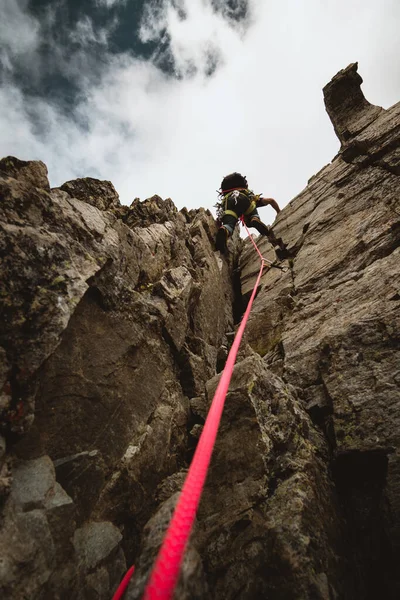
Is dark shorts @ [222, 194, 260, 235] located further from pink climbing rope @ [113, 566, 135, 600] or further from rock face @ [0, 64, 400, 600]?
pink climbing rope @ [113, 566, 135, 600]

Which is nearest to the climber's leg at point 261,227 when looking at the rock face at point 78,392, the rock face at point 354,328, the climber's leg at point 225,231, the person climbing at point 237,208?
the person climbing at point 237,208

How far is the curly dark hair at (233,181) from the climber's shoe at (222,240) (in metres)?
2.94

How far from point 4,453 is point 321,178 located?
48.4 feet

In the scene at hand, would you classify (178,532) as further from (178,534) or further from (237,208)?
(237,208)

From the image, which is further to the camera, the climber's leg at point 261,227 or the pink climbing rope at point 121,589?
the climber's leg at point 261,227

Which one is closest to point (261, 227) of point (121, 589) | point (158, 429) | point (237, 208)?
point (237, 208)

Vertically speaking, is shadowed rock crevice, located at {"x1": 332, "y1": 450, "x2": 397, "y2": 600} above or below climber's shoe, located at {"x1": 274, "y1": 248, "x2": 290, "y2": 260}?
below

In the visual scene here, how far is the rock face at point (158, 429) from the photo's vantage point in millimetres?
3293

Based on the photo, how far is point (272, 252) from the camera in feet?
44.4

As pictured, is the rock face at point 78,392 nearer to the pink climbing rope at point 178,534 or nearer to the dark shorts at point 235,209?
the pink climbing rope at point 178,534

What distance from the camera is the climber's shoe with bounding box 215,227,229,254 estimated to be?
13263mm

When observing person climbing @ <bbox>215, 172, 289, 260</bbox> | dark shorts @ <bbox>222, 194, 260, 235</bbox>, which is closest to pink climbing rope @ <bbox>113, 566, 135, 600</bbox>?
person climbing @ <bbox>215, 172, 289, 260</bbox>

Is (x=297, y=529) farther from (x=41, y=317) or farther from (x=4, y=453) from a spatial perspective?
(x=41, y=317)

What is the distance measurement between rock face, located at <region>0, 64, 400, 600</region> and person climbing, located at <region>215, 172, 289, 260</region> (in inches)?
257
